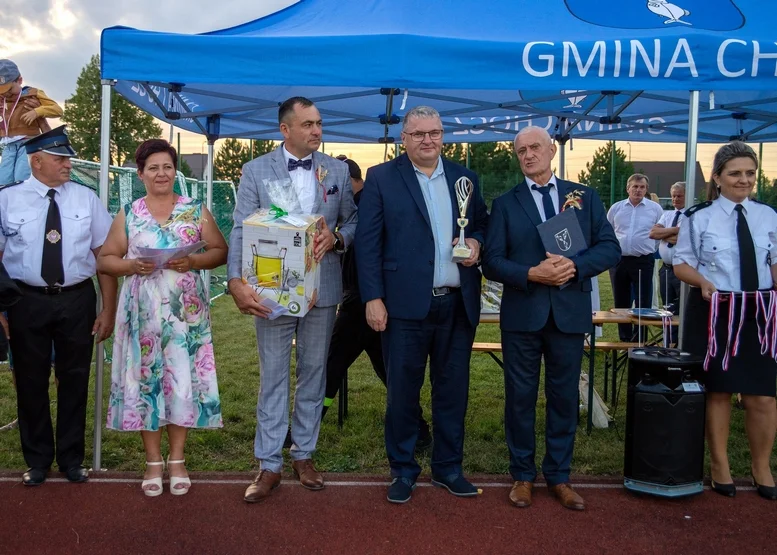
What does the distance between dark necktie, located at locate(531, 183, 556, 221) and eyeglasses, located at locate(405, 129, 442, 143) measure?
1.99 feet

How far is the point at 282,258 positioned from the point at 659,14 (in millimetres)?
2853

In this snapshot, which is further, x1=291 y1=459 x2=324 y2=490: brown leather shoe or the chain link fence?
the chain link fence

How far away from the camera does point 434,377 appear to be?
4020 millimetres

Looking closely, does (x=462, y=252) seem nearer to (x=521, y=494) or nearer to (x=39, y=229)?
(x=521, y=494)

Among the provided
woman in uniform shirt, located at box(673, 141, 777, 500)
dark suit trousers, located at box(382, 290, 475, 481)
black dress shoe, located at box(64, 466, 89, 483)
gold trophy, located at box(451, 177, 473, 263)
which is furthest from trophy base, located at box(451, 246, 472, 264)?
black dress shoe, located at box(64, 466, 89, 483)

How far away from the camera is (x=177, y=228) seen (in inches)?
152

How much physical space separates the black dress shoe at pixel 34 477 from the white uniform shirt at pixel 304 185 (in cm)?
216

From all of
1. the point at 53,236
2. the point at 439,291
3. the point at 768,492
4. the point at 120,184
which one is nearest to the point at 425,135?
the point at 439,291

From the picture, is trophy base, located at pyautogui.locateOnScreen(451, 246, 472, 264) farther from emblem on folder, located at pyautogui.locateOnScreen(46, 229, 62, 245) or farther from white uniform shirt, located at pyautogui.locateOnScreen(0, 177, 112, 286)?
emblem on folder, located at pyautogui.locateOnScreen(46, 229, 62, 245)

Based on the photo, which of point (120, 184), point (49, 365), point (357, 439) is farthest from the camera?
point (120, 184)

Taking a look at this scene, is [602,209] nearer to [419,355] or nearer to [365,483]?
[419,355]

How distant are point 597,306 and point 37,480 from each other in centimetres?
435

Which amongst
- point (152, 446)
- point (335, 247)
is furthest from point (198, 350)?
point (335, 247)

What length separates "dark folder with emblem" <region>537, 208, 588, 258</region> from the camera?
373cm
